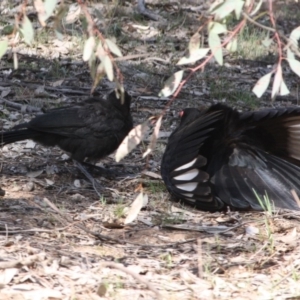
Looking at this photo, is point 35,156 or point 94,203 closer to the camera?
point 94,203

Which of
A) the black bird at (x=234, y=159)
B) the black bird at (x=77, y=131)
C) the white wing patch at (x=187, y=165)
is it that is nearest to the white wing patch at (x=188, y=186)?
the black bird at (x=234, y=159)

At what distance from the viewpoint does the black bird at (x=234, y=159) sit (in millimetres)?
5414

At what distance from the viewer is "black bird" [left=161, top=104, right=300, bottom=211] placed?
5.41 metres

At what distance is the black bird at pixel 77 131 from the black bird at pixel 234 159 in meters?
0.79

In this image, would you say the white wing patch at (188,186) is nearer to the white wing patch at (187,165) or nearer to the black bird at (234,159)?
the black bird at (234,159)

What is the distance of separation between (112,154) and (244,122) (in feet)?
5.77

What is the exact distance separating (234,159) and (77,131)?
1.40m

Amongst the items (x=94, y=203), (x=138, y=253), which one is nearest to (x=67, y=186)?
(x=94, y=203)

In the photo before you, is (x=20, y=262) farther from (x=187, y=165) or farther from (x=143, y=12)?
(x=143, y=12)

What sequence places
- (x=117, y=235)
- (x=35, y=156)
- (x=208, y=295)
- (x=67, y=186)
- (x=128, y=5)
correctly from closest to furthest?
(x=208, y=295), (x=117, y=235), (x=67, y=186), (x=35, y=156), (x=128, y=5)

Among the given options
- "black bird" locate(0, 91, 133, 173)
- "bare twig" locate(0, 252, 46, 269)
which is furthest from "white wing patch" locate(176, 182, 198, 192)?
"bare twig" locate(0, 252, 46, 269)

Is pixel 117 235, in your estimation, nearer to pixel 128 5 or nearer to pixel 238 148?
pixel 238 148

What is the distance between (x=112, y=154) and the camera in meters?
7.08

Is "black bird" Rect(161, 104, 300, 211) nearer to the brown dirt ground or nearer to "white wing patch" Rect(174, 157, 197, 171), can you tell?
"white wing patch" Rect(174, 157, 197, 171)
